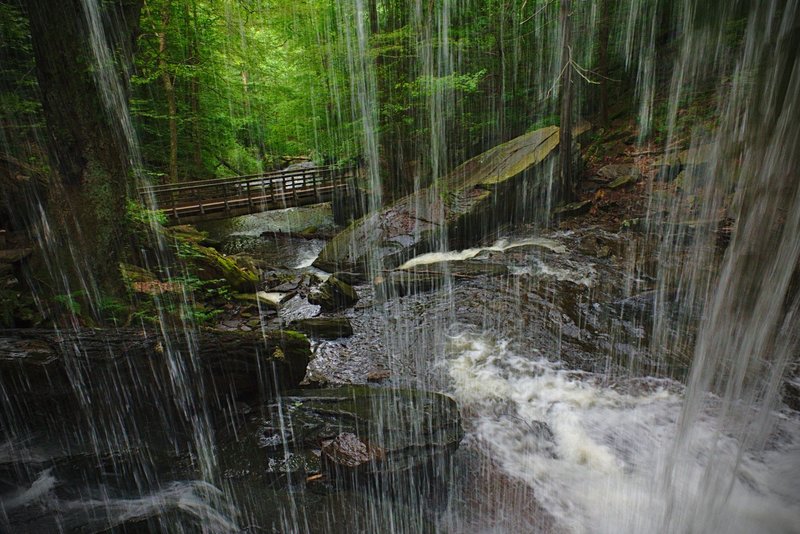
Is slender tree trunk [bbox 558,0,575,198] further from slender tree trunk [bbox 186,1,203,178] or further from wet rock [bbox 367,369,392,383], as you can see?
slender tree trunk [bbox 186,1,203,178]

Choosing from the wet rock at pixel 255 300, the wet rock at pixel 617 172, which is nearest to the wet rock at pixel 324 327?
the wet rock at pixel 255 300

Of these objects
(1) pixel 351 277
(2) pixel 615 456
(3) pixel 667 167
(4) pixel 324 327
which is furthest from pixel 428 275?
(3) pixel 667 167

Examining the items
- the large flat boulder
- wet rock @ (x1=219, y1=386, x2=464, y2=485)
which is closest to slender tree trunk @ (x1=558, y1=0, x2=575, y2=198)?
the large flat boulder

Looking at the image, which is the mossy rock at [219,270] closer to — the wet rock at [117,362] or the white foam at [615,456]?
the wet rock at [117,362]

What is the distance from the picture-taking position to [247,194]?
42.4ft

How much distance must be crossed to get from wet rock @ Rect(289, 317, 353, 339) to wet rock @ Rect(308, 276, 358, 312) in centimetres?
103

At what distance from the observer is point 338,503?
13.2 feet

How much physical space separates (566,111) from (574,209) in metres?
2.93

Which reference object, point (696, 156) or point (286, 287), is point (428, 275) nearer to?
point (286, 287)

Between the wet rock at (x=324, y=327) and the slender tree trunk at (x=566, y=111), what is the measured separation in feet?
27.6

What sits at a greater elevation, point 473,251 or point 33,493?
point 33,493

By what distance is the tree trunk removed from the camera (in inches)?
220

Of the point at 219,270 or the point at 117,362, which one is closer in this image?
the point at 117,362

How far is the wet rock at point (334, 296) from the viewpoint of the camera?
360 inches
